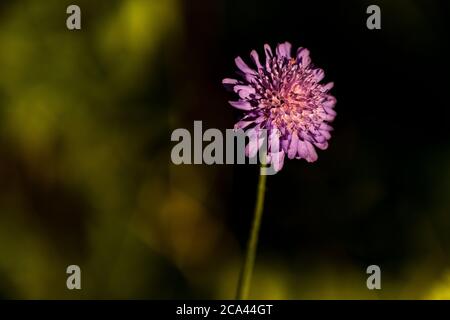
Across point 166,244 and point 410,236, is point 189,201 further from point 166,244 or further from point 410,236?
point 410,236

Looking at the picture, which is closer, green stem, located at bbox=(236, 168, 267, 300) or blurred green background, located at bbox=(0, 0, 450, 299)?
green stem, located at bbox=(236, 168, 267, 300)

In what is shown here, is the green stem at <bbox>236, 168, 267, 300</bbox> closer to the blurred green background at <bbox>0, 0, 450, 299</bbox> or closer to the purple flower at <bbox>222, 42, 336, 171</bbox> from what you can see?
the purple flower at <bbox>222, 42, 336, 171</bbox>

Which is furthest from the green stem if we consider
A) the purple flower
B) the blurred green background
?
the blurred green background

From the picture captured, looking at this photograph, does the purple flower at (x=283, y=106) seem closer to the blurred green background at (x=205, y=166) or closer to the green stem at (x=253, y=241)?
the green stem at (x=253, y=241)

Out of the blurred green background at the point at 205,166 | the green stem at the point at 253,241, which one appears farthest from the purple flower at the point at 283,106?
the blurred green background at the point at 205,166

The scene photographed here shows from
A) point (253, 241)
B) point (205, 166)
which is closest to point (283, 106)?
point (253, 241)

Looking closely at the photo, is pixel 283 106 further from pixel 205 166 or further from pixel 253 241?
pixel 205 166
